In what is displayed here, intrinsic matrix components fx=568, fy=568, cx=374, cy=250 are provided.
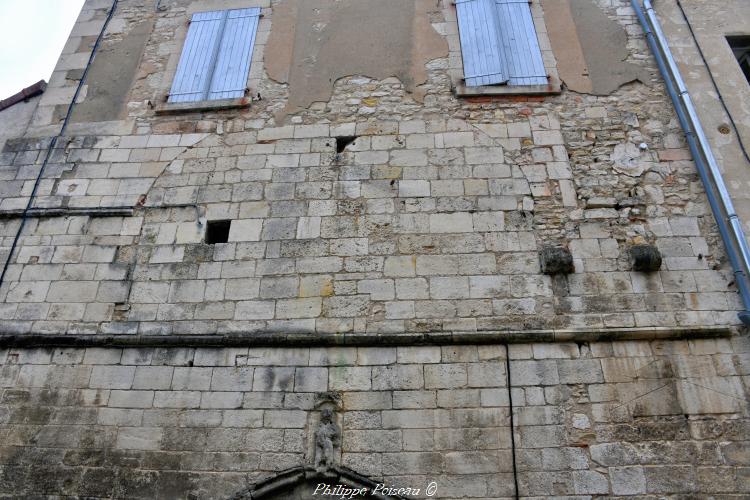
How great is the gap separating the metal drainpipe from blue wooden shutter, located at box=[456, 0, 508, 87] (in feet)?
5.04

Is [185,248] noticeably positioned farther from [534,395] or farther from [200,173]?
[534,395]

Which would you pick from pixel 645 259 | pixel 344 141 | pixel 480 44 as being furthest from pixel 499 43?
pixel 645 259

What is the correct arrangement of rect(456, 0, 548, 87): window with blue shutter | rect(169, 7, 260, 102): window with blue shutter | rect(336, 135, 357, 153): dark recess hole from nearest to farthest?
1. rect(336, 135, 357, 153): dark recess hole
2. rect(456, 0, 548, 87): window with blue shutter
3. rect(169, 7, 260, 102): window with blue shutter

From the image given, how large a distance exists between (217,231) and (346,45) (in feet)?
8.04

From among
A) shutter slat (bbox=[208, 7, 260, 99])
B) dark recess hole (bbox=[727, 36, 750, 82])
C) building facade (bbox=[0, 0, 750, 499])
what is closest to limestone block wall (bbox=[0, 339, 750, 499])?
building facade (bbox=[0, 0, 750, 499])

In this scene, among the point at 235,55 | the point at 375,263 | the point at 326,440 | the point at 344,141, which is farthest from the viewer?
the point at 235,55

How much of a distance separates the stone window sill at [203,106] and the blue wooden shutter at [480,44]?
7.42 feet

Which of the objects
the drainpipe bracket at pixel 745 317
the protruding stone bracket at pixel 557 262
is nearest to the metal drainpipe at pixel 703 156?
the drainpipe bracket at pixel 745 317

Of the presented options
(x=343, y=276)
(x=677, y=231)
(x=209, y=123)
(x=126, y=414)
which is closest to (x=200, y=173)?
(x=209, y=123)

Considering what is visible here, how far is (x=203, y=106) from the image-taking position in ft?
18.9

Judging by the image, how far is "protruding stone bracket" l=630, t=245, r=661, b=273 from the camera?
448 cm

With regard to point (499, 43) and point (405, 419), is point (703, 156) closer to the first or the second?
point (499, 43)

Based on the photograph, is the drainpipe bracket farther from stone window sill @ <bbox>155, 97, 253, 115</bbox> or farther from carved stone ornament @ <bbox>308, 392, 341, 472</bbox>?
stone window sill @ <bbox>155, 97, 253, 115</bbox>

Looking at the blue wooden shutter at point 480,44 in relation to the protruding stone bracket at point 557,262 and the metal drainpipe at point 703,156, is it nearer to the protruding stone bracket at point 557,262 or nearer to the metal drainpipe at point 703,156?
the metal drainpipe at point 703,156
